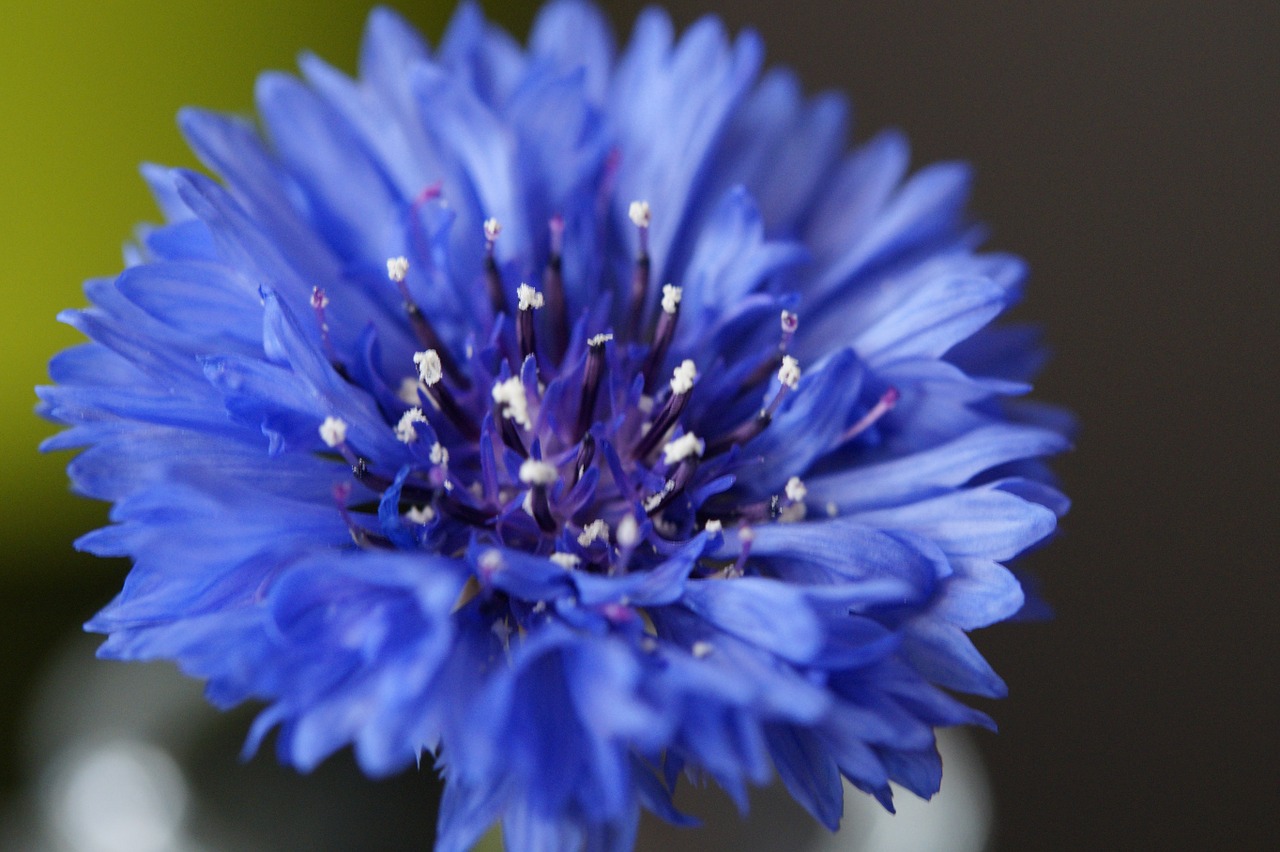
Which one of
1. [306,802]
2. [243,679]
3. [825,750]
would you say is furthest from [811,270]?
[306,802]

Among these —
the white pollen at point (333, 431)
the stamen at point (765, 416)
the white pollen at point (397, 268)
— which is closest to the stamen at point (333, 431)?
the white pollen at point (333, 431)

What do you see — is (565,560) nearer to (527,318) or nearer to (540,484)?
(540,484)

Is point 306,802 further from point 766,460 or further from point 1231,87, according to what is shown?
point 1231,87

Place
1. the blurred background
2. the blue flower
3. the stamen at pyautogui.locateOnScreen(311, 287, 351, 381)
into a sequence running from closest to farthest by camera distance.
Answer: the blue flower, the stamen at pyautogui.locateOnScreen(311, 287, 351, 381), the blurred background

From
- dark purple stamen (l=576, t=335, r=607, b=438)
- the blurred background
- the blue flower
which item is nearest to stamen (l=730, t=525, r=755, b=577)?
the blue flower

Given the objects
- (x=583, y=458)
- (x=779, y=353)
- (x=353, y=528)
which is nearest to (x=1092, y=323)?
(x=779, y=353)

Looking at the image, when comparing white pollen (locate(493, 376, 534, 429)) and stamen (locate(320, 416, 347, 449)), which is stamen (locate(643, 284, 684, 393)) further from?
stamen (locate(320, 416, 347, 449))
